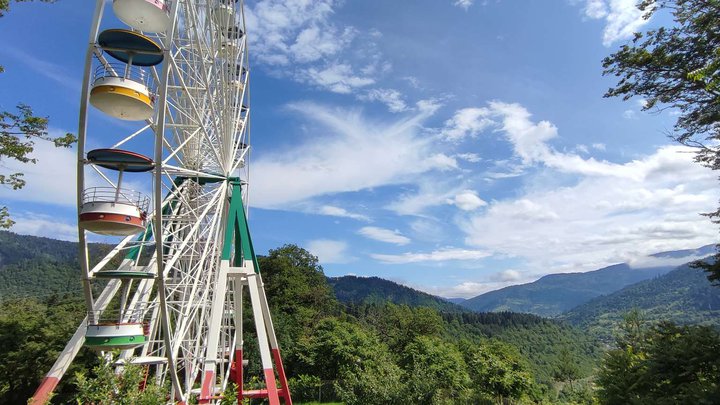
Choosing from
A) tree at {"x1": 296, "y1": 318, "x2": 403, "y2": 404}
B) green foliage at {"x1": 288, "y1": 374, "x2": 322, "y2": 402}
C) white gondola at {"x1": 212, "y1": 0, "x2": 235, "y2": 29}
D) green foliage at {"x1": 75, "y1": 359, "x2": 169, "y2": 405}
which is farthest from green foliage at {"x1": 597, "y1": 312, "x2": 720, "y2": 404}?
green foliage at {"x1": 288, "y1": 374, "x2": 322, "y2": 402}

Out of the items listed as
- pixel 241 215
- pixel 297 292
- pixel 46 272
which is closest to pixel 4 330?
pixel 241 215

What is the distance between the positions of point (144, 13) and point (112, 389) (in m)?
10.1

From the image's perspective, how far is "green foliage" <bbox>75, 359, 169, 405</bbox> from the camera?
31.1 feet

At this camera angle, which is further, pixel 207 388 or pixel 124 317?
pixel 124 317

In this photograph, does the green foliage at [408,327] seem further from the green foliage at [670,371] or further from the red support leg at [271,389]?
the green foliage at [670,371]

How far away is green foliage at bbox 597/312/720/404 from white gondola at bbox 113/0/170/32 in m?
16.3

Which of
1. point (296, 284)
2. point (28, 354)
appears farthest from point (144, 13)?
point (296, 284)

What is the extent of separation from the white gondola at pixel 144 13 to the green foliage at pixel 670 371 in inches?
643

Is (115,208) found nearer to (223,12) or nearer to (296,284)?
(223,12)

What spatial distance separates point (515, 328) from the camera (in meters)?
143

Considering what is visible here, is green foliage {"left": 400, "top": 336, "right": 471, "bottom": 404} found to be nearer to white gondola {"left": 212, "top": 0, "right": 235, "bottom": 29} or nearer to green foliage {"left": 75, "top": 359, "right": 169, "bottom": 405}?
green foliage {"left": 75, "top": 359, "right": 169, "bottom": 405}

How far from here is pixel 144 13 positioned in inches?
475

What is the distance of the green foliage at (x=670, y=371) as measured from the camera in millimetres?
9703

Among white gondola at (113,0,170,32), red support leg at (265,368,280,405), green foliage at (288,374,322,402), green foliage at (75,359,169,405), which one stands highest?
white gondola at (113,0,170,32)
